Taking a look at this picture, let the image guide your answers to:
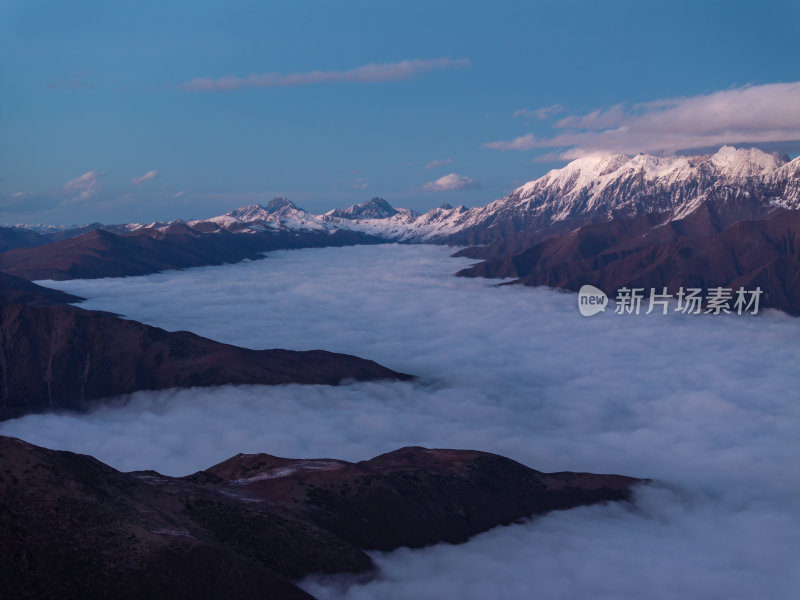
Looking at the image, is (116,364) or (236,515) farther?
(116,364)

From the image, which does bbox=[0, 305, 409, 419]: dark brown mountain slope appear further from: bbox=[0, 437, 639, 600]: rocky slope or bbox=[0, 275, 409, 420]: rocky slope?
bbox=[0, 437, 639, 600]: rocky slope

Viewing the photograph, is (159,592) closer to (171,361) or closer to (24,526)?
(24,526)

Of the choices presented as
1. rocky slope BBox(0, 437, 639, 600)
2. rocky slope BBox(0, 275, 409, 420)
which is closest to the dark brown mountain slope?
rocky slope BBox(0, 275, 409, 420)

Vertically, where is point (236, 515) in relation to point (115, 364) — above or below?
above

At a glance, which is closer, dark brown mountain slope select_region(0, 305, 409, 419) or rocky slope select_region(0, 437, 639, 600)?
rocky slope select_region(0, 437, 639, 600)

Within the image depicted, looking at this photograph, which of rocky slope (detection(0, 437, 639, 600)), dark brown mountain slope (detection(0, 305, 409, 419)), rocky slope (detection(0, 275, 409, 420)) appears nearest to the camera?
rocky slope (detection(0, 437, 639, 600))

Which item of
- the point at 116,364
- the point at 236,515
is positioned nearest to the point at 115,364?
the point at 116,364

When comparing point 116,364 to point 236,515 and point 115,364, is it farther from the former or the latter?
point 236,515

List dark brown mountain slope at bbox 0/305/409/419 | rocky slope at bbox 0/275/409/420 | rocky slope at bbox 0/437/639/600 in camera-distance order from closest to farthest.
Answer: rocky slope at bbox 0/437/639/600 → rocky slope at bbox 0/275/409/420 → dark brown mountain slope at bbox 0/305/409/419

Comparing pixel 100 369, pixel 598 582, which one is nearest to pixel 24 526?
pixel 598 582
